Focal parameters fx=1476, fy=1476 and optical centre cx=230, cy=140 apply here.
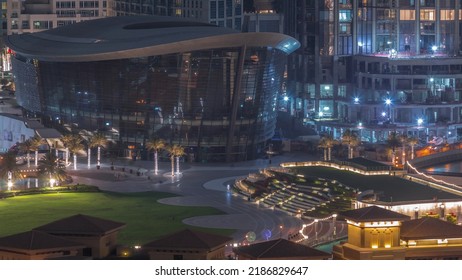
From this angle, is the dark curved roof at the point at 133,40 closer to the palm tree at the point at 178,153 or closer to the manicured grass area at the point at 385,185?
the palm tree at the point at 178,153

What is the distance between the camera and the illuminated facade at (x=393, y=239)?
263 ft

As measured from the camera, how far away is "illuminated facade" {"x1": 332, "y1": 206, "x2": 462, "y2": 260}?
263 ft

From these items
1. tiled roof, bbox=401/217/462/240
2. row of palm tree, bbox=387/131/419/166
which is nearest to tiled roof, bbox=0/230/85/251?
tiled roof, bbox=401/217/462/240

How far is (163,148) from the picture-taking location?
152 m

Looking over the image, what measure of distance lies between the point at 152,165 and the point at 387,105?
3994 centimetres

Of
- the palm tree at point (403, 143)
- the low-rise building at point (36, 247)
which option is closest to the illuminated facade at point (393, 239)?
the low-rise building at point (36, 247)

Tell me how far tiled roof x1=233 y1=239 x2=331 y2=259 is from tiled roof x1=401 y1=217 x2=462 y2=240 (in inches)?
267

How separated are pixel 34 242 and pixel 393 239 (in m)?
19.6

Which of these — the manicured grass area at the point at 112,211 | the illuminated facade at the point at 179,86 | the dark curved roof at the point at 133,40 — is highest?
the dark curved roof at the point at 133,40

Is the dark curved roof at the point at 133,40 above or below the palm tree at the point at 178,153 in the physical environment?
above

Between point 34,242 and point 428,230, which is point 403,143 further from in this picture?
point 34,242

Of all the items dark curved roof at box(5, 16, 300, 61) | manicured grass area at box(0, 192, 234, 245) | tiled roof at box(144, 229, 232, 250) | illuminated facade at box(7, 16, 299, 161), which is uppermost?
dark curved roof at box(5, 16, 300, 61)

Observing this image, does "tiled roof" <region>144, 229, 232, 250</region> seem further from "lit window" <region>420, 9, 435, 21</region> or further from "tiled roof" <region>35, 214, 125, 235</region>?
"lit window" <region>420, 9, 435, 21</region>

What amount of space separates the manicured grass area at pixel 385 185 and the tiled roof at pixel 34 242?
39.3 metres
